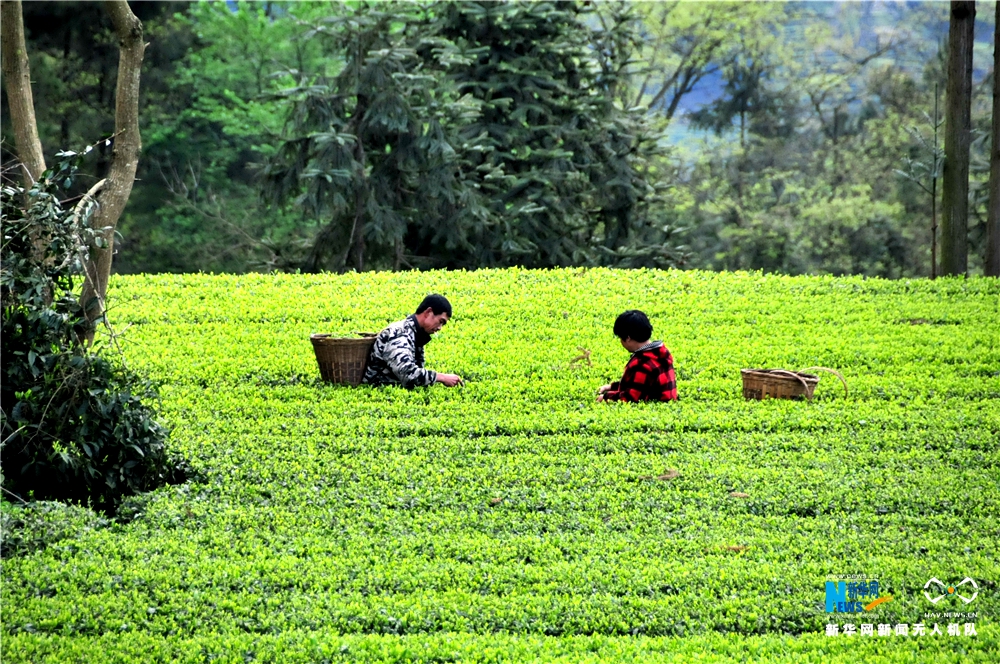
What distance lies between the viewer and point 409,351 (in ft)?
29.9

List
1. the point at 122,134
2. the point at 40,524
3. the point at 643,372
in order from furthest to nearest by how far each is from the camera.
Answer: the point at 643,372 < the point at 122,134 < the point at 40,524

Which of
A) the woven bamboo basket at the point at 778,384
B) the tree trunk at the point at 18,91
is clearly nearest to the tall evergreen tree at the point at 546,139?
the woven bamboo basket at the point at 778,384

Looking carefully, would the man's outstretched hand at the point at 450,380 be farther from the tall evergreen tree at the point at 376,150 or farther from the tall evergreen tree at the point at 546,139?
the tall evergreen tree at the point at 546,139

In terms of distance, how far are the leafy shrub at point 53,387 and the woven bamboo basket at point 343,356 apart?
283 cm

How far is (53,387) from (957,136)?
46.7 feet

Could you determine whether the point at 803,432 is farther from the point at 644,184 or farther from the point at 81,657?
the point at 644,184

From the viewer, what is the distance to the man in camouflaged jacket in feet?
29.1

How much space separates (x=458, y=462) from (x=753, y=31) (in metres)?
32.9

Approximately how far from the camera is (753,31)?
120 feet

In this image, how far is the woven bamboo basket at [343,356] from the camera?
919 centimetres

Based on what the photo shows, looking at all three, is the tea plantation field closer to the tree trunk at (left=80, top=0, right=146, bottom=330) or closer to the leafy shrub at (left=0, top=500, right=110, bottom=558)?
the leafy shrub at (left=0, top=500, right=110, bottom=558)

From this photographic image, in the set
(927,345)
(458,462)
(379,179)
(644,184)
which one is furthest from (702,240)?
(458,462)

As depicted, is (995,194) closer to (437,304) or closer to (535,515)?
(437,304)

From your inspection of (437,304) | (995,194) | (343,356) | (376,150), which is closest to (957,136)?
(995,194)
